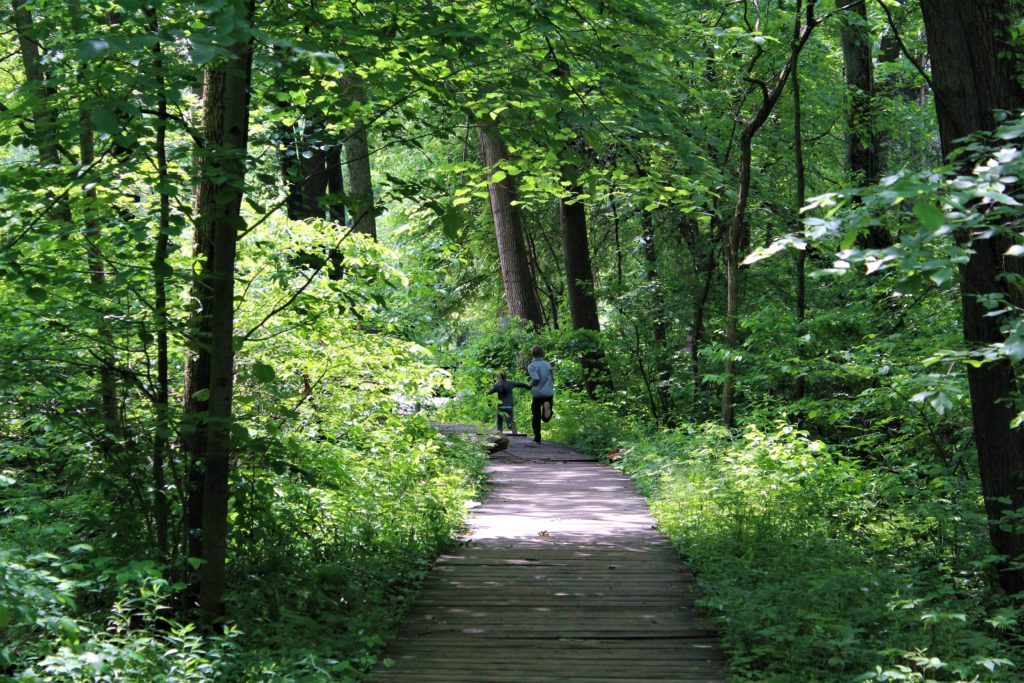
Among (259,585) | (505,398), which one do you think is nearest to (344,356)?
(259,585)

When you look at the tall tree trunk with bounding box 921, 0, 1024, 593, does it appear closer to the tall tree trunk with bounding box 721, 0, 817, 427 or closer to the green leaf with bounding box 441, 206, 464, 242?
the green leaf with bounding box 441, 206, 464, 242

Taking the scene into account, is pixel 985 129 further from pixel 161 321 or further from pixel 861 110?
pixel 861 110

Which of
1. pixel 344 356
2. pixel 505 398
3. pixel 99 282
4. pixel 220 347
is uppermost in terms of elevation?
pixel 99 282

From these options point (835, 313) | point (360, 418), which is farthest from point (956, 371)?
point (360, 418)

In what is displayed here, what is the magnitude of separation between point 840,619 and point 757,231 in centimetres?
1353

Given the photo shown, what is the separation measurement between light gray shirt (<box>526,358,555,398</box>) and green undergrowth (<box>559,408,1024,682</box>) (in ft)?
16.1

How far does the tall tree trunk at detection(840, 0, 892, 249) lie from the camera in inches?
554

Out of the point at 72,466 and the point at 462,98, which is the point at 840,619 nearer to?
the point at 462,98

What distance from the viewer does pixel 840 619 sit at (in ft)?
19.4

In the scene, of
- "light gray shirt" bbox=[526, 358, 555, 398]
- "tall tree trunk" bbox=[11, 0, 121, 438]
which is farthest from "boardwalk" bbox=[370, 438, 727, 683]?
"light gray shirt" bbox=[526, 358, 555, 398]

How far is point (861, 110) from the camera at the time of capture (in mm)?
14930

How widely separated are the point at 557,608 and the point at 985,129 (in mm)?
4705

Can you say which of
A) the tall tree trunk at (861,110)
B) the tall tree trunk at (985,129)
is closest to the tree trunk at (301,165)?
the tall tree trunk at (985,129)

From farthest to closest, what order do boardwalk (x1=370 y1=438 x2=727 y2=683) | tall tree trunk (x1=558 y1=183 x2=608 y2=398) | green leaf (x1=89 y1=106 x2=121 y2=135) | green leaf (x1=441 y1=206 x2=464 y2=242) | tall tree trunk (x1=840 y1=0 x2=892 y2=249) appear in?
1. tall tree trunk (x1=558 y1=183 x2=608 y2=398)
2. tall tree trunk (x1=840 y1=0 x2=892 y2=249)
3. green leaf (x1=441 y1=206 x2=464 y2=242)
4. boardwalk (x1=370 y1=438 x2=727 y2=683)
5. green leaf (x1=89 y1=106 x2=121 y2=135)
